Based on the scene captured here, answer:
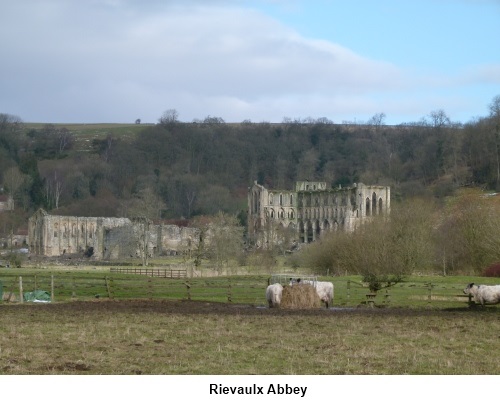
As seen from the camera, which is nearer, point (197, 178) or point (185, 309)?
point (185, 309)

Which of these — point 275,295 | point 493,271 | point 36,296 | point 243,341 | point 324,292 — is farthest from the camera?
point 493,271

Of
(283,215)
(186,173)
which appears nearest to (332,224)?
(283,215)

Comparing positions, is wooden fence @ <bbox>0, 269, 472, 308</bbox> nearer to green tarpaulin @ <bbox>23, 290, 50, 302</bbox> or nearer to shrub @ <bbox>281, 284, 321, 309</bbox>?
green tarpaulin @ <bbox>23, 290, 50, 302</bbox>

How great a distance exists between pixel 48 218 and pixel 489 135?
212 feet

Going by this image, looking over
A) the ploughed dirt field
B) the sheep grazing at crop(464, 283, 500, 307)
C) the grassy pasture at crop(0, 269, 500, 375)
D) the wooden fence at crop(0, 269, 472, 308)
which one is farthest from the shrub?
the sheep grazing at crop(464, 283, 500, 307)

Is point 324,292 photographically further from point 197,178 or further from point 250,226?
point 197,178

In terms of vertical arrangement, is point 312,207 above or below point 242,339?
below

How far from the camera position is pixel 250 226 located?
457 ft

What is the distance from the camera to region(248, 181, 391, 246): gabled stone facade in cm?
13175

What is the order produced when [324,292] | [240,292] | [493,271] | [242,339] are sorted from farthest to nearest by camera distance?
[493,271] → [240,292] → [324,292] → [242,339]

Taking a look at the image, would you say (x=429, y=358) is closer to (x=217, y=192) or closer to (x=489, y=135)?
(x=489, y=135)

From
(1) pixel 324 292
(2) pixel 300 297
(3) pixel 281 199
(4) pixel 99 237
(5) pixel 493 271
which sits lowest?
(4) pixel 99 237

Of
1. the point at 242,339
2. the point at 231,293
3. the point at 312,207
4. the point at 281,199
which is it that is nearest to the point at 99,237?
the point at 281,199

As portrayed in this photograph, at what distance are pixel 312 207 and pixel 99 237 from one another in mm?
34283
